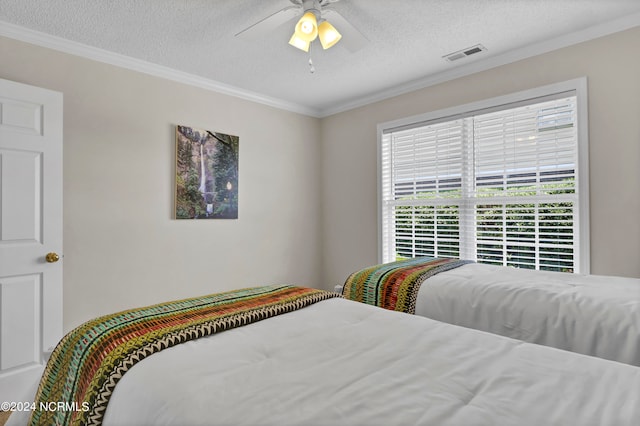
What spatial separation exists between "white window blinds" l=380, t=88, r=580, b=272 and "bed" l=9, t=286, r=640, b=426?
1.98m

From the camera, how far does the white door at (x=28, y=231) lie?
2168 millimetres

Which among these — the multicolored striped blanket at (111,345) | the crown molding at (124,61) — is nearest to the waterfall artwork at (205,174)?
the crown molding at (124,61)

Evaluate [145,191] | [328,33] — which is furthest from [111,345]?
[145,191]

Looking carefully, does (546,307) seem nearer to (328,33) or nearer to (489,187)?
(489,187)

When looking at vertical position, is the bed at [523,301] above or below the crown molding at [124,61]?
below

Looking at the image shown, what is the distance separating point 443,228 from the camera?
3344mm

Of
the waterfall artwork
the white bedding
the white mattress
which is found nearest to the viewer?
the white bedding

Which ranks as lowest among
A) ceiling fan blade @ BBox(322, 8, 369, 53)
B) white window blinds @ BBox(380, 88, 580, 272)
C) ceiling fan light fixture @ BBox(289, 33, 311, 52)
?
white window blinds @ BBox(380, 88, 580, 272)

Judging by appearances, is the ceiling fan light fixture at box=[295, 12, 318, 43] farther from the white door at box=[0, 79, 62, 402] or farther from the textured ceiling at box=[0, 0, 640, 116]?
the white door at box=[0, 79, 62, 402]

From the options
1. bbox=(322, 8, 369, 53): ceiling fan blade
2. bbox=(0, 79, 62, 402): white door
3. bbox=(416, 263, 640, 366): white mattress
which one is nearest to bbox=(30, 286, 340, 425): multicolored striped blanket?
bbox=(416, 263, 640, 366): white mattress

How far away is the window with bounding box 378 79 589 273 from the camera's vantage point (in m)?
2.61

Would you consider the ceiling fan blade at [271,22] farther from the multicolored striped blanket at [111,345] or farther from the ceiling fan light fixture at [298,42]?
the multicolored striped blanket at [111,345]

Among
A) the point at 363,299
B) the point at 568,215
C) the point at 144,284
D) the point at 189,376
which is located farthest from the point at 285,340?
the point at 568,215

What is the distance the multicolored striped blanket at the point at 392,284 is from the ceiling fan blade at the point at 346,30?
1514 millimetres
